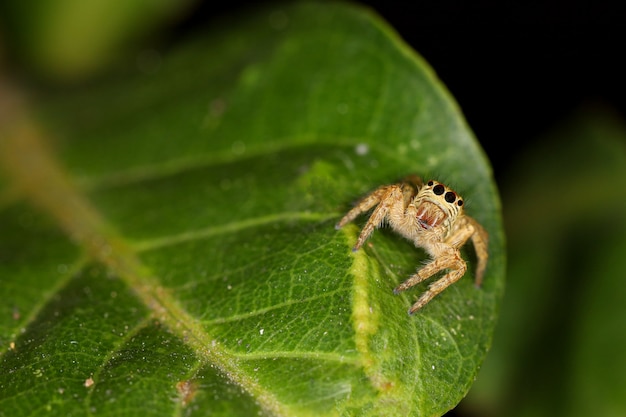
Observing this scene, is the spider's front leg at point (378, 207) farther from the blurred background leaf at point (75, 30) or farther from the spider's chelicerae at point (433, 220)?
the blurred background leaf at point (75, 30)

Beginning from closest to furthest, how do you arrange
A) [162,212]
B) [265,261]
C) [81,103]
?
[265,261], [162,212], [81,103]

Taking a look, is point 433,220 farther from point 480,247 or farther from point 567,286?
point 567,286

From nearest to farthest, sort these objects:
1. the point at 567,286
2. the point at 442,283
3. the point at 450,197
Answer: the point at 442,283, the point at 450,197, the point at 567,286

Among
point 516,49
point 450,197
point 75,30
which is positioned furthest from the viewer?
point 516,49

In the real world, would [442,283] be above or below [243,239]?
below

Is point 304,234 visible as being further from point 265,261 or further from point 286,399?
point 286,399

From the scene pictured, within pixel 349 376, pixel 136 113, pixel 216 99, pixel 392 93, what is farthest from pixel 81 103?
pixel 349 376

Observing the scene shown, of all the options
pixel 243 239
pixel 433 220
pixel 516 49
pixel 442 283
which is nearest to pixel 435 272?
pixel 442 283
